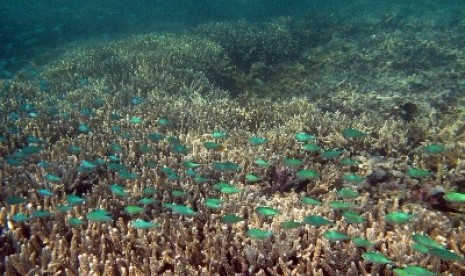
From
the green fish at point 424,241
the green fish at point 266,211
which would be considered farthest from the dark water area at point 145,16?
the green fish at point 424,241

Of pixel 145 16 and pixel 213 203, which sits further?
pixel 145 16

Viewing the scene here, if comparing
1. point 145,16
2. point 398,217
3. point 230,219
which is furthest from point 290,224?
point 145,16

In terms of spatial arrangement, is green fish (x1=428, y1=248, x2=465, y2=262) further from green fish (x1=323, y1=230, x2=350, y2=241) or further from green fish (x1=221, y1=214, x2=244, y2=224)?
green fish (x1=221, y1=214, x2=244, y2=224)

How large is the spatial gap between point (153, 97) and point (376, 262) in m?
7.47

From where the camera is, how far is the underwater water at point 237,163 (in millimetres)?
3977

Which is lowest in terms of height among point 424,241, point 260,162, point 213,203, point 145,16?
point 213,203

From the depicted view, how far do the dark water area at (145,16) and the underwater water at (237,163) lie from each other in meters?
10.2

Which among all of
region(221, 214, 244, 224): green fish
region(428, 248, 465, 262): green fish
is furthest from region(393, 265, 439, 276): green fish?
region(221, 214, 244, 224): green fish

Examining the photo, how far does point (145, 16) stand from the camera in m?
29.6

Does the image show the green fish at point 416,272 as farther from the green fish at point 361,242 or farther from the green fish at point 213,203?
the green fish at point 213,203

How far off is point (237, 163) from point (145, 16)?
26.6m

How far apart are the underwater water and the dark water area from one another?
33.5 feet

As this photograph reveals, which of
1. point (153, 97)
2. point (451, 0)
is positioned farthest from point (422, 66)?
point (451, 0)

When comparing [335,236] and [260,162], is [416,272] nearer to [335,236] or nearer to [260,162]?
[335,236]
